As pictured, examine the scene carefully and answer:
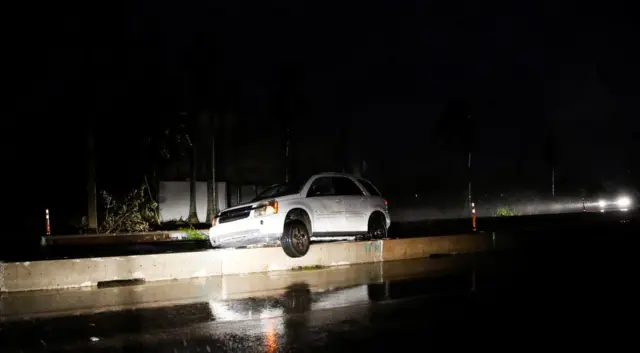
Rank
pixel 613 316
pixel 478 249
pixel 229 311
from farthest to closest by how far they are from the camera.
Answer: pixel 478 249 → pixel 229 311 → pixel 613 316

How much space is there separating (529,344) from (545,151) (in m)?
66.3

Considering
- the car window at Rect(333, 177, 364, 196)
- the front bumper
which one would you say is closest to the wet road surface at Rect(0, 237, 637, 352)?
the front bumper

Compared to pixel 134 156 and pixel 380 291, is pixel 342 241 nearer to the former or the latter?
pixel 380 291

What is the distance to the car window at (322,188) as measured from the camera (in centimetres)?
1232

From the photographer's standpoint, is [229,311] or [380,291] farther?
[380,291]

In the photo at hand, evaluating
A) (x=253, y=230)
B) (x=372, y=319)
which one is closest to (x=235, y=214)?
(x=253, y=230)

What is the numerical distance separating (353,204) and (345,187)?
1.47 ft

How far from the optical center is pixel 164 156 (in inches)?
1034

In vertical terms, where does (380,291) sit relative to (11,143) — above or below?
below

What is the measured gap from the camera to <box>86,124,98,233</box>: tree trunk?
2188 cm

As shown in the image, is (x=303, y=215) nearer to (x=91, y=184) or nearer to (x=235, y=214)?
(x=235, y=214)

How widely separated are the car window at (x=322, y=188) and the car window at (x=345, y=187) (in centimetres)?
13

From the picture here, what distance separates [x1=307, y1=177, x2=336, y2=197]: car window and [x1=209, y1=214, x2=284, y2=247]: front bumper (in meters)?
1.16

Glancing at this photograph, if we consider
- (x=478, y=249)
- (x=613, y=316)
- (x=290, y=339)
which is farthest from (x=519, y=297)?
(x=478, y=249)
